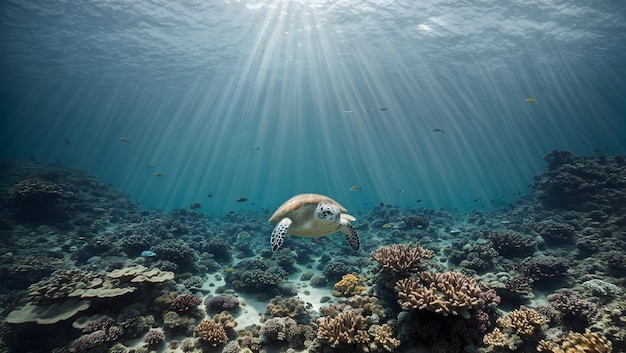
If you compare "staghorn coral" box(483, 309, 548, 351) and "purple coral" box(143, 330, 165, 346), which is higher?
"staghorn coral" box(483, 309, 548, 351)

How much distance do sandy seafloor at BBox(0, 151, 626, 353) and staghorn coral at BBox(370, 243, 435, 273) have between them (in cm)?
4

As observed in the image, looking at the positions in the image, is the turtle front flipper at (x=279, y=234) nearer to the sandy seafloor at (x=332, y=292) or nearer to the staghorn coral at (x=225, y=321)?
the sandy seafloor at (x=332, y=292)

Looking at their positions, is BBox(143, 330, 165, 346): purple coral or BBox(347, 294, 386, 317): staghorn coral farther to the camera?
BBox(347, 294, 386, 317): staghorn coral

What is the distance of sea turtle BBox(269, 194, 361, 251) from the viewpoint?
7.19m

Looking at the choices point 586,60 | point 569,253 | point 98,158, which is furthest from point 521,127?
point 98,158

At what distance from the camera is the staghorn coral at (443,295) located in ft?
17.0

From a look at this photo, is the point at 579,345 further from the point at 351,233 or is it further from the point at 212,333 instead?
the point at 212,333

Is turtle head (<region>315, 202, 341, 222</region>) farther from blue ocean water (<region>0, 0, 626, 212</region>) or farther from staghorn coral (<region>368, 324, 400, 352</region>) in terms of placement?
blue ocean water (<region>0, 0, 626, 212</region>)

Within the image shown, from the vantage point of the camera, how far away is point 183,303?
23.1 feet

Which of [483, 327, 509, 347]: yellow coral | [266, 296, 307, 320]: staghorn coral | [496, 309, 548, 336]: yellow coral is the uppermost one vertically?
[496, 309, 548, 336]: yellow coral

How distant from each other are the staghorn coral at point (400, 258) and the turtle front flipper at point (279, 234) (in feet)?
8.63

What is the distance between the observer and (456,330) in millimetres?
5352

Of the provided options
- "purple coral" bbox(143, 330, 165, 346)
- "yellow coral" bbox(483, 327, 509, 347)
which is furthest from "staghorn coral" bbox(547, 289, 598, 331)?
"purple coral" bbox(143, 330, 165, 346)

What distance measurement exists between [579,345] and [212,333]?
729 centimetres
